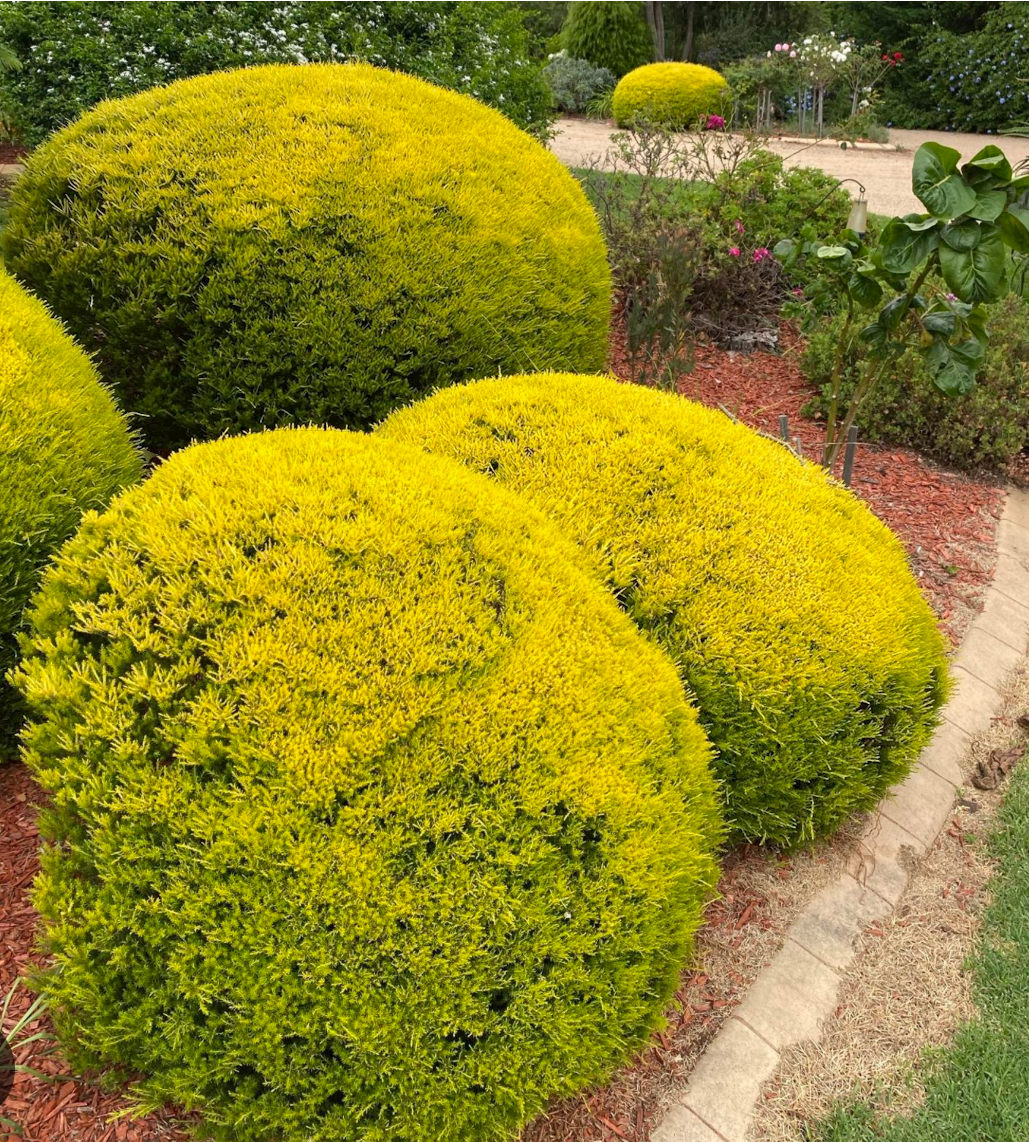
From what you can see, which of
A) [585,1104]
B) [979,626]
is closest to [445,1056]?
[585,1104]

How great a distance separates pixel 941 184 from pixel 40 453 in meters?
3.20

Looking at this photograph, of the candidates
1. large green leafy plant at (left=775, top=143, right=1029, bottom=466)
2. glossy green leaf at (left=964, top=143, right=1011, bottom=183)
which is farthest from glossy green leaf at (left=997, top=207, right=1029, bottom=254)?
glossy green leaf at (left=964, top=143, right=1011, bottom=183)

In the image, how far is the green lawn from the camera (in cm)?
233

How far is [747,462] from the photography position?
10.8 feet

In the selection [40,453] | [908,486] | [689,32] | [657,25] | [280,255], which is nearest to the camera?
[40,453]

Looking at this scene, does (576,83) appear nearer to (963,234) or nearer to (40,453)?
(963,234)

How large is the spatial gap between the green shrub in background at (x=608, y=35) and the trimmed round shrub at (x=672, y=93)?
511 centimetres

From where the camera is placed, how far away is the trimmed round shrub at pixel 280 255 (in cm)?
358

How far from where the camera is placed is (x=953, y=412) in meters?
5.48

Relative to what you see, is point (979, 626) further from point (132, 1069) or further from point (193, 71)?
point (193, 71)

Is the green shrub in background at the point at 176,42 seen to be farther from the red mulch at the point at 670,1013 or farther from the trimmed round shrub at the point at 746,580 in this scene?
the red mulch at the point at 670,1013

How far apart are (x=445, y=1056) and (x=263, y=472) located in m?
1.48

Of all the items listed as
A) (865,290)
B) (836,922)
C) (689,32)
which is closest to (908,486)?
(865,290)

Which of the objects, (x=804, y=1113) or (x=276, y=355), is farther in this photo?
(x=276, y=355)
